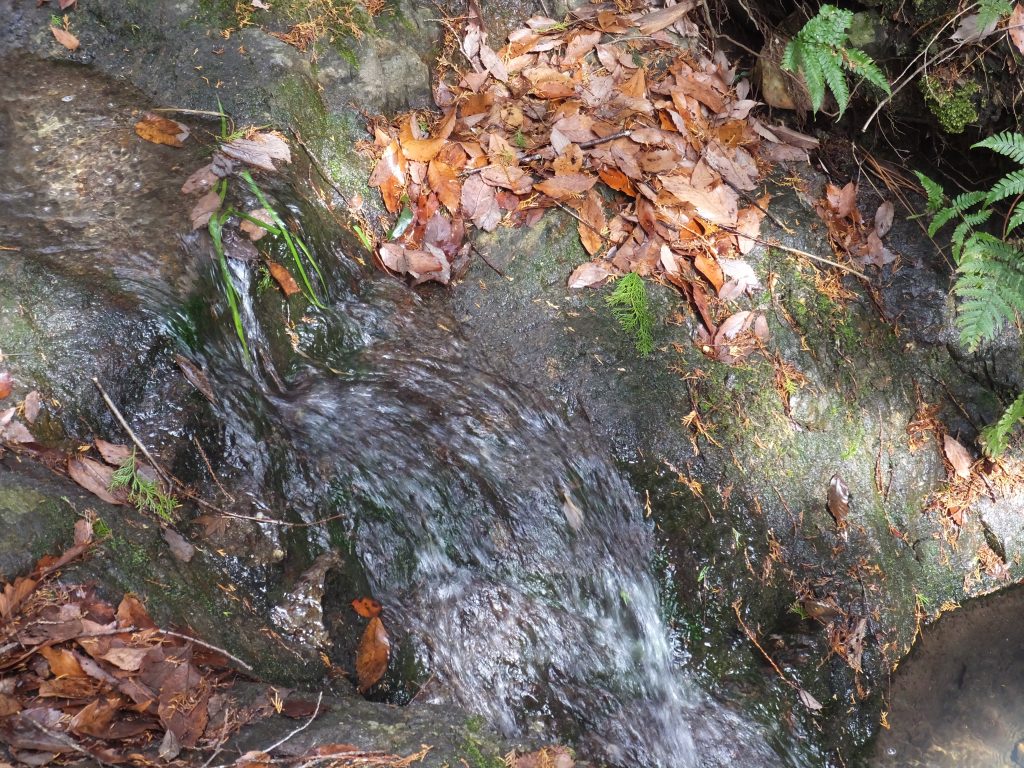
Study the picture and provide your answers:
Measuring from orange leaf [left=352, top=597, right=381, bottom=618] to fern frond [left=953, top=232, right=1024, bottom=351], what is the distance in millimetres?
3025

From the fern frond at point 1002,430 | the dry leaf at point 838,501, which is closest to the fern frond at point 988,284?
the fern frond at point 1002,430

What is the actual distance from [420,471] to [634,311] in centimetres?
133

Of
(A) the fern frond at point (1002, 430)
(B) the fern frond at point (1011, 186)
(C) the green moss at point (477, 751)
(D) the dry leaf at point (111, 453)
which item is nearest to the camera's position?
(C) the green moss at point (477, 751)

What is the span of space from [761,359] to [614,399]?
85 cm

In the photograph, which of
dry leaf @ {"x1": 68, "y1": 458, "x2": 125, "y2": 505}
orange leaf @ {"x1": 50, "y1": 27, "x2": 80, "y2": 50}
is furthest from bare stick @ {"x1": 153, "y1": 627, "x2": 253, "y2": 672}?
orange leaf @ {"x1": 50, "y1": 27, "x2": 80, "y2": 50}

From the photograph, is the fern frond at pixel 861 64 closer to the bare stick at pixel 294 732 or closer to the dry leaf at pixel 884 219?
the dry leaf at pixel 884 219

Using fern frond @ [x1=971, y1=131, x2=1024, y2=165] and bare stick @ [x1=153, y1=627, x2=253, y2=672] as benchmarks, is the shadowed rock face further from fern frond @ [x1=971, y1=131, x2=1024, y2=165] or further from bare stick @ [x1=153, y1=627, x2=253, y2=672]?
fern frond @ [x1=971, y1=131, x2=1024, y2=165]

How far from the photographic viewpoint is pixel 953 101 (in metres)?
3.92

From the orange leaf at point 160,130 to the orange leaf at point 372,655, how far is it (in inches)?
93.0

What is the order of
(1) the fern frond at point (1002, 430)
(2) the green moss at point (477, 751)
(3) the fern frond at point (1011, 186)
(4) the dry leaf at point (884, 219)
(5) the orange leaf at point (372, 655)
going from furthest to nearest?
(4) the dry leaf at point (884, 219)
(1) the fern frond at point (1002, 430)
(3) the fern frond at point (1011, 186)
(5) the orange leaf at point (372, 655)
(2) the green moss at point (477, 751)

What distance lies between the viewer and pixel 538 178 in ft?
13.5

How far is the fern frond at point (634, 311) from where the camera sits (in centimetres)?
381

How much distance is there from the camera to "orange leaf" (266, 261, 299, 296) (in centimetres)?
334

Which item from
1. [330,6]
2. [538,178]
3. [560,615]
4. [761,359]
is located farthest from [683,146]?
[560,615]
